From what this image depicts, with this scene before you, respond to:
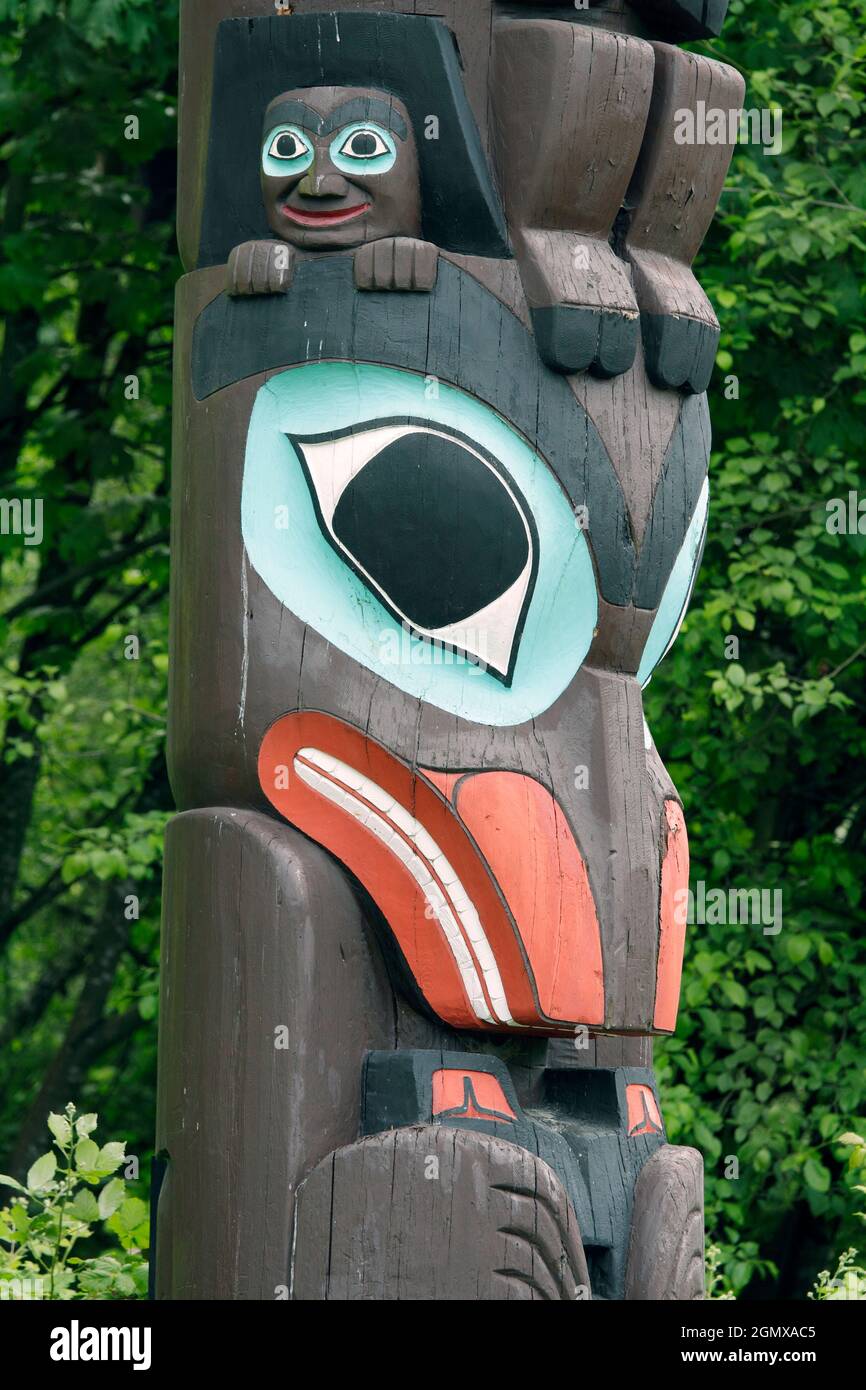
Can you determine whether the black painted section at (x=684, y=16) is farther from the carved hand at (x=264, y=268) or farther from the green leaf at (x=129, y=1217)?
the green leaf at (x=129, y=1217)

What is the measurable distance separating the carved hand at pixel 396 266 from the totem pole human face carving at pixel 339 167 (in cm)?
8

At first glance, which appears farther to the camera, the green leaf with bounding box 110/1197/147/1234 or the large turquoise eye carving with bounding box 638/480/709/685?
the green leaf with bounding box 110/1197/147/1234

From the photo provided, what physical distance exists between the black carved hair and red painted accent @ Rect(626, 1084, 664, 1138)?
1.81 m

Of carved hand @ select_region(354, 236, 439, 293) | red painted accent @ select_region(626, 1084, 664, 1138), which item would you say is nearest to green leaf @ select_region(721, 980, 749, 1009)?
red painted accent @ select_region(626, 1084, 664, 1138)

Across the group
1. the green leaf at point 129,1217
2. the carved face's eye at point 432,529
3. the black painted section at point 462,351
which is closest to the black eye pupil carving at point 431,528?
the carved face's eye at point 432,529

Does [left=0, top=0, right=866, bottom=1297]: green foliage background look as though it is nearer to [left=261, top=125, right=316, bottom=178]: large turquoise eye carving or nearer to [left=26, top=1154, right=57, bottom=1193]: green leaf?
[left=261, top=125, right=316, bottom=178]: large turquoise eye carving

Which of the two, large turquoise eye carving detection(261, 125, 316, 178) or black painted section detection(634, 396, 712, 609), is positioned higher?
large turquoise eye carving detection(261, 125, 316, 178)

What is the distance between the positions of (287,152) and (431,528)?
2.79 feet

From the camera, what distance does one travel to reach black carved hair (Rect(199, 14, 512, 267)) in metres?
3.84

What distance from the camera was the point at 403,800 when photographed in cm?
366

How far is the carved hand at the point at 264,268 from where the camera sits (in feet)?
12.4

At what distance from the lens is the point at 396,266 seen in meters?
3.73

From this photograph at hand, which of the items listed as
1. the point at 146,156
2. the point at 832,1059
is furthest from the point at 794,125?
the point at 832,1059

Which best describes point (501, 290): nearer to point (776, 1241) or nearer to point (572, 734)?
point (572, 734)
